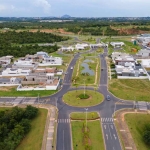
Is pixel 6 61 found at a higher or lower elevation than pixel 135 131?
higher

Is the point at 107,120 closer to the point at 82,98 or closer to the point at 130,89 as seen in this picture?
the point at 82,98

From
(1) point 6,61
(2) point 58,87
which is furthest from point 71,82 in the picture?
(1) point 6,61

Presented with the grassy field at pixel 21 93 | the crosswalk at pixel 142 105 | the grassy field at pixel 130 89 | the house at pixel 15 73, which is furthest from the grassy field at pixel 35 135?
the house at pixel 15 73

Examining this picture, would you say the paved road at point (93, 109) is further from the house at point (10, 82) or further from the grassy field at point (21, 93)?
the house at point (10, 82)

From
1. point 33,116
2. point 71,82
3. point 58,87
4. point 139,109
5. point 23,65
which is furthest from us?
point 23,65

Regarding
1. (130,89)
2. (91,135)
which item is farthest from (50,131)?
(130,89)

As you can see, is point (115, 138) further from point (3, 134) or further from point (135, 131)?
point (3, 134)
